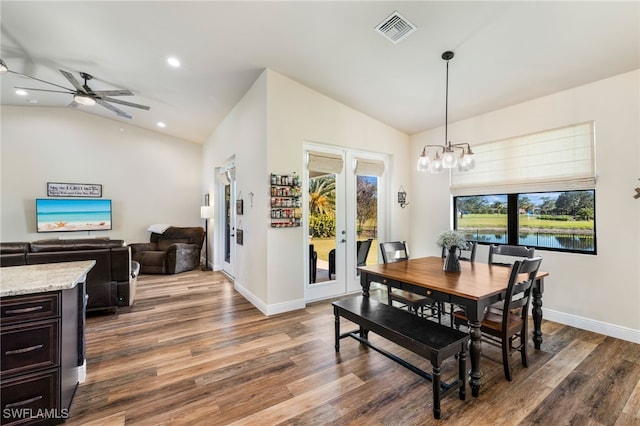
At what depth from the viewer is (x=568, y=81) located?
3236mm

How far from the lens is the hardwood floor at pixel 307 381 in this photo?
1926mm

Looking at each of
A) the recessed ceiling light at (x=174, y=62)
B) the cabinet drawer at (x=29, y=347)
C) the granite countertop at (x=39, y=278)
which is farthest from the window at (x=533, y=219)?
the cabinet drawer at (x=29, y=347)

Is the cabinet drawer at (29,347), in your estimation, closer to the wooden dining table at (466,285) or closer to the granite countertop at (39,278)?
the granite countertop at (39,278)

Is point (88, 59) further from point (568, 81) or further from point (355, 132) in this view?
point (568, 81)

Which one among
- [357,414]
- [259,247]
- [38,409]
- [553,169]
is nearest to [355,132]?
[259,247]

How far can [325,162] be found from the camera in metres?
4.29

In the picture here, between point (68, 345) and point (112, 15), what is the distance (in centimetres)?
322

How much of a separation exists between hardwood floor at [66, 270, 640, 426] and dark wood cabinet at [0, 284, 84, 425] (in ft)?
0.81

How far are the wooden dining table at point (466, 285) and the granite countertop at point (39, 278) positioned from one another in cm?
→ 245

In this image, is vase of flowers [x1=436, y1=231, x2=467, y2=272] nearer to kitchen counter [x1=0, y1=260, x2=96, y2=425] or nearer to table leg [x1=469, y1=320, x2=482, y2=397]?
table leg [x1=469, y1=320, x2=482, y2=397]

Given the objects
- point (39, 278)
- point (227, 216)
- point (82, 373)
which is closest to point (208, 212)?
point (227, 216)

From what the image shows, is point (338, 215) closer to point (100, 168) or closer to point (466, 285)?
point (466, 285)

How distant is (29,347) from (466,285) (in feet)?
10.2

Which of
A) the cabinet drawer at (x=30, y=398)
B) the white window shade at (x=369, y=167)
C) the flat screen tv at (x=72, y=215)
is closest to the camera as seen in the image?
the cabinet drawer at (x=30, y=398)
